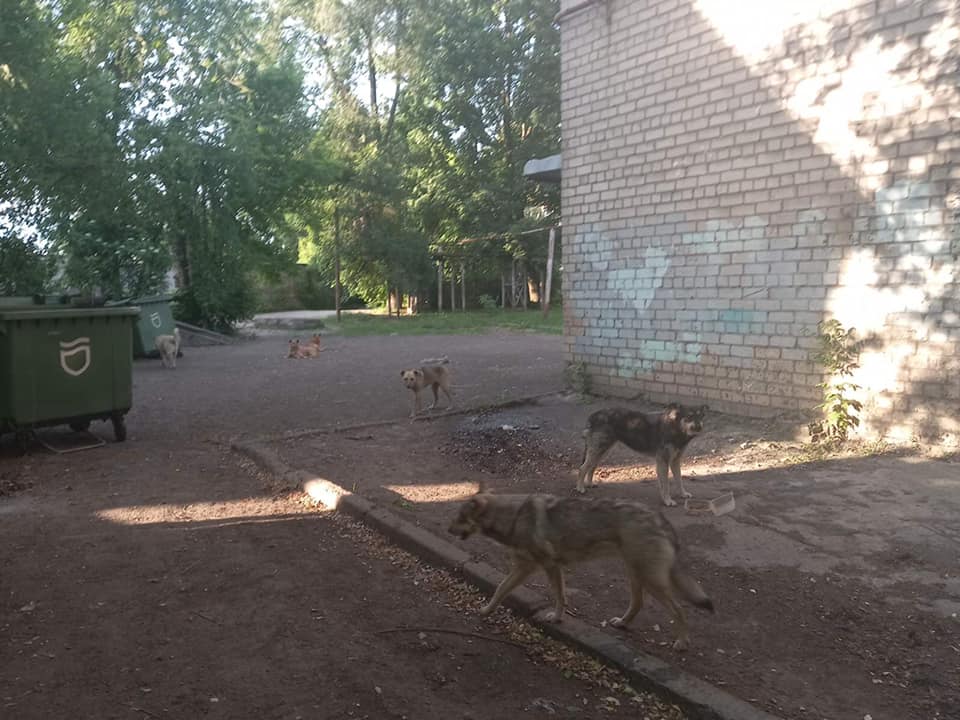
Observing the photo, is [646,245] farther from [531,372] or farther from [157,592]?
Result: [157,592]

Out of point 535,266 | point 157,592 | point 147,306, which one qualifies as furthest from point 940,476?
point 535,266

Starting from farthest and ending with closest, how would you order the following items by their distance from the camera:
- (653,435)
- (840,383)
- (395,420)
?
(395,420)
(840,383)
(653,435)

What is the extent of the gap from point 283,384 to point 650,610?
10.4 metres

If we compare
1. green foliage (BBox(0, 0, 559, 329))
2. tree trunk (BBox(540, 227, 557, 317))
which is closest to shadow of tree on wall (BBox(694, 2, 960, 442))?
green foliage (BBox(0, 0, 559, 329))

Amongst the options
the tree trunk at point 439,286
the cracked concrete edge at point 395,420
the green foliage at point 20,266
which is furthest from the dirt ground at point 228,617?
the tree trunk at point 439,286

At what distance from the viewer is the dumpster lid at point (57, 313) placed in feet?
25.4

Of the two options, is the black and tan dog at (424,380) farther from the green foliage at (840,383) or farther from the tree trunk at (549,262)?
A: the tree trunk at (549,262)

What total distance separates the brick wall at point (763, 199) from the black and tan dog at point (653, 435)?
2777 millimetres

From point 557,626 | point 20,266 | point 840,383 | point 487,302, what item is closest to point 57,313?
point 557,626

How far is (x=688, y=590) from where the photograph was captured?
11.7ft

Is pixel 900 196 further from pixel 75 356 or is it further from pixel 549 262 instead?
pixel 549 262

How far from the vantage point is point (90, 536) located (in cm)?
556

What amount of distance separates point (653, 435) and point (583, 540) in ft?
8.42

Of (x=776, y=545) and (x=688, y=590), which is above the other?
(x=688, y=590)
